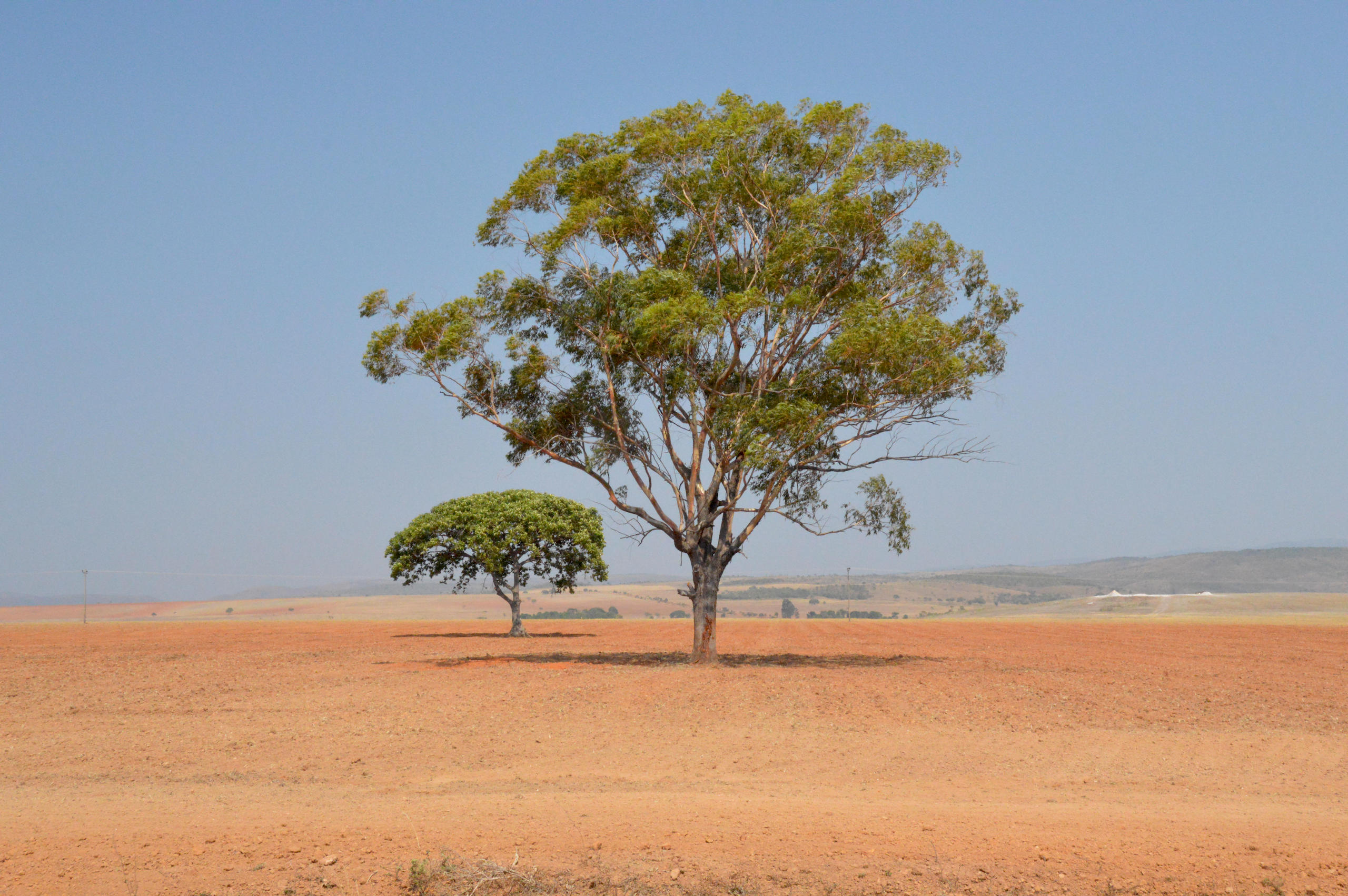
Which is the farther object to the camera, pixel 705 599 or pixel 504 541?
pixel 504 541

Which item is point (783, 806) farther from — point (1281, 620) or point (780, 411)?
point (1281, 620)

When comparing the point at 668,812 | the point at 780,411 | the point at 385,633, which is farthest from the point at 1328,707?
the point at 385,633

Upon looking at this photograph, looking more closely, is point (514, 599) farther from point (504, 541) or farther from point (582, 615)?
point (582, 615)

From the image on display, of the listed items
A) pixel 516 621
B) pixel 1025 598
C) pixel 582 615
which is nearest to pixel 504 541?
pixel 516 621

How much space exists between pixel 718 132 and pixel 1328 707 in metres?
17.3

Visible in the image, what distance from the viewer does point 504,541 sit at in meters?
38.9

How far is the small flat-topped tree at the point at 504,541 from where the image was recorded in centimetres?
3891

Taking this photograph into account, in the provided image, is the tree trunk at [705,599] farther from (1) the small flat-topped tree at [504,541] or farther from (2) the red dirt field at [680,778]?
(1) the small flat-topped tree at [504,541]

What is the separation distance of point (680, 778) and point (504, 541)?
1109 inches

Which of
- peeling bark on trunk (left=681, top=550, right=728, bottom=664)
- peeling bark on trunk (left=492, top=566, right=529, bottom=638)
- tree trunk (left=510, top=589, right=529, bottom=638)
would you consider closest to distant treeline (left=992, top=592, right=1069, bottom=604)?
tree trunk (left=510, top=589, right=529, bottom=638)

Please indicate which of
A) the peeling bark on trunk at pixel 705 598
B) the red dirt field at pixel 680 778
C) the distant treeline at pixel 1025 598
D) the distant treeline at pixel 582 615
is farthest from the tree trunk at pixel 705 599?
the distant treeline at pixel 1025 598

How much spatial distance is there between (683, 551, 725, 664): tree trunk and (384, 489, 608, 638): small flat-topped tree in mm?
14204

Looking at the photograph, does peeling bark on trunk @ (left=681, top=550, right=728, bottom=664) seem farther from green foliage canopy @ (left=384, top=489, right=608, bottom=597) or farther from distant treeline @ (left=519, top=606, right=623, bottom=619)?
distant treeline @ (left=519, top=606, right=623, bottom=619)

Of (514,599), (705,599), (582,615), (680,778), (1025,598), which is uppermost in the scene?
(705,599)
